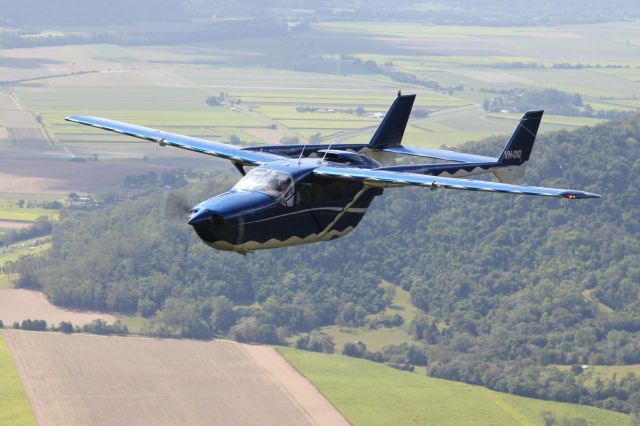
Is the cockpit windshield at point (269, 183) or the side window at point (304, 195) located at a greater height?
the cockpit windshield at point (269, 183)

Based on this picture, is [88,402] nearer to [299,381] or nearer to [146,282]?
[299,381]

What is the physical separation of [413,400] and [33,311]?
59964 mm

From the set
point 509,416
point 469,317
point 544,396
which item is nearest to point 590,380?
point 544,396

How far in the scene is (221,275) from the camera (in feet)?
651

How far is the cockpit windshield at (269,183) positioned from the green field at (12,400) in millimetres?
97933

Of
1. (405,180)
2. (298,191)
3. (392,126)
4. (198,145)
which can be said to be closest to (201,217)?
(298,191)

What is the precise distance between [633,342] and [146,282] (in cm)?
7103

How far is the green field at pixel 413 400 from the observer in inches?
5586

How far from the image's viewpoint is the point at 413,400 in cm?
14800

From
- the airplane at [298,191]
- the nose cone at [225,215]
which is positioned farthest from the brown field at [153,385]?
the nose cone at [225,215]

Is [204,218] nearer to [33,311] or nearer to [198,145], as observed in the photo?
[198,145]

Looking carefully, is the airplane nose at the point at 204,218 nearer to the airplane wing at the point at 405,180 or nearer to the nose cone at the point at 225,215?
the nose cone at the point at 225,215

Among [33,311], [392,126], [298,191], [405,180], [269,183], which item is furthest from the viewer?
[33,311]

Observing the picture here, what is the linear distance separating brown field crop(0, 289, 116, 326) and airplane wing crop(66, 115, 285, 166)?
11993 centimetres
